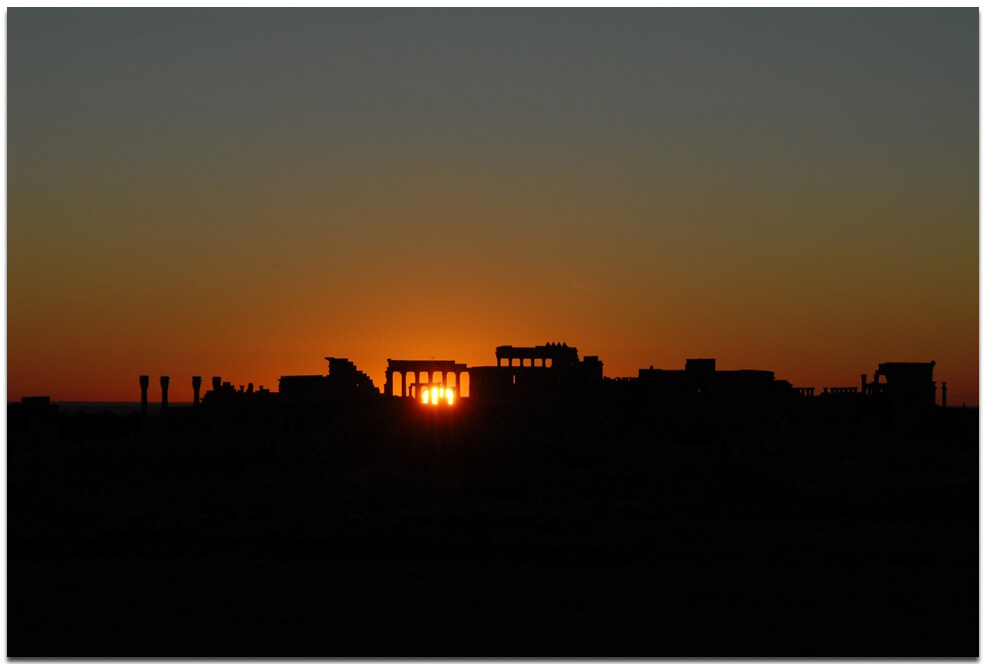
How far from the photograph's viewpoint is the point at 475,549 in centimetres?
2238

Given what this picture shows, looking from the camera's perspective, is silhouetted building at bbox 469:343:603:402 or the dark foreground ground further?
silhouetted building at bbox 469:343:603:402

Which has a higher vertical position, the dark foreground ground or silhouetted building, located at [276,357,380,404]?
silhouetted building, located at [276,357,380,404]

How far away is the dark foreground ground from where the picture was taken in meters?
15.7

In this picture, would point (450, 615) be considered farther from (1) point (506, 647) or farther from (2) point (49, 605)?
(2) point (49, 605)

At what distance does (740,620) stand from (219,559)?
329 inches

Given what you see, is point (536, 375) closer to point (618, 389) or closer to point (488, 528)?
point (618, 389)

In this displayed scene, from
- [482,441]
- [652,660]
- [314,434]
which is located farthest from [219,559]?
[314,434]

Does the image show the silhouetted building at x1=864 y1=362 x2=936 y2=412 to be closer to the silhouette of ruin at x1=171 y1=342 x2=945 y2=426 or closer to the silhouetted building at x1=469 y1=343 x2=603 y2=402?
the silhouette of ruin at x1=171 y1=342 x2=945 y2=426

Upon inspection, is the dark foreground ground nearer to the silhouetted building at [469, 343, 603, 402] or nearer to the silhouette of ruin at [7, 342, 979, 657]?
the silhouette of ruin at [7, 342, 979, 657]

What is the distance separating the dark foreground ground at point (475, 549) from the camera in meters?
15.7

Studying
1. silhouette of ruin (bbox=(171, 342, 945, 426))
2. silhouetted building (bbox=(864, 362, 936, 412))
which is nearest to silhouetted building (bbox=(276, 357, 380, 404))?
silhouette of ruin (bbox=(171, 342, 945, 426))

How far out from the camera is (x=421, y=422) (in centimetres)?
4409

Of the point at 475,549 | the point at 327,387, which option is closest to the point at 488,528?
the point at 475,549

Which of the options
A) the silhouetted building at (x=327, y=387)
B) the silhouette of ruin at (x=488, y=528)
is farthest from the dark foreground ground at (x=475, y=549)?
the silhouetted building at (x=327, y=387)
